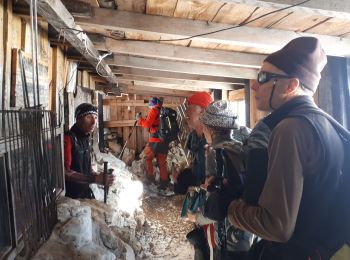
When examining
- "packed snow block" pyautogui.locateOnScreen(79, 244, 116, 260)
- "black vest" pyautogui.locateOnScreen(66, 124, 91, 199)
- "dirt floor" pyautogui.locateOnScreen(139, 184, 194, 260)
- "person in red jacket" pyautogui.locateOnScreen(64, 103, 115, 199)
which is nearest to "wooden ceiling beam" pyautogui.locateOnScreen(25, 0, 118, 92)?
"person in red jacket" pyautogui.locateOnScreen(64, 103, 115, 199)

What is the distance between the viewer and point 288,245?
1136 mm

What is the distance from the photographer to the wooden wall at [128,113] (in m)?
9.74

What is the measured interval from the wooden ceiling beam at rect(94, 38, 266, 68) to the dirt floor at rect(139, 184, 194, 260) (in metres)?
2.42

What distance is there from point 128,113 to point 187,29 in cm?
760

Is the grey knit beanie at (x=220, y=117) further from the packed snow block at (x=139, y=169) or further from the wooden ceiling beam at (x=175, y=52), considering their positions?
the packed snow block at (x=139, y=169)

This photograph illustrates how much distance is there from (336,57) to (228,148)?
218cm

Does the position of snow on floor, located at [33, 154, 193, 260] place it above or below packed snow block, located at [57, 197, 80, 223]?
below

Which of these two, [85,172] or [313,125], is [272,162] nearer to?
[313,125]

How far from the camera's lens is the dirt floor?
3.78 m

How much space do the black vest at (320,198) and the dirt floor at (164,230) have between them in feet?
8.87

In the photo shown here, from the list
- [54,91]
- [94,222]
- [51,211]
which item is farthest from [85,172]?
[51,211]

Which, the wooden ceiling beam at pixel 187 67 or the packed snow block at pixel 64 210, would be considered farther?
the wooden ceiling beam at pixel 187 67

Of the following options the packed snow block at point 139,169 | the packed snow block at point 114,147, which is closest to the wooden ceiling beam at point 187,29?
the packed snow block at point 139,169

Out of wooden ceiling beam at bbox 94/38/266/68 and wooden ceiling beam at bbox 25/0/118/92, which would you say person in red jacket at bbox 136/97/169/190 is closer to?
wooden ceiling beam at bbox 94/38/266/68
